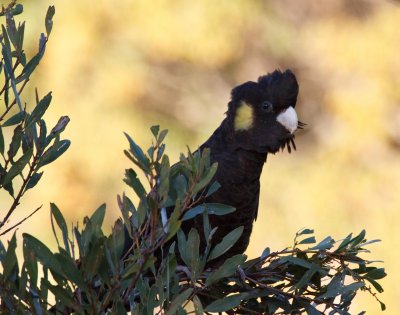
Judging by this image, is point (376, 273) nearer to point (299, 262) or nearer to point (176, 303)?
point (299, 262)

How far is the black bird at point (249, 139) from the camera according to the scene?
59.4 inches

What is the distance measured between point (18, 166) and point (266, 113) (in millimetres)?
875

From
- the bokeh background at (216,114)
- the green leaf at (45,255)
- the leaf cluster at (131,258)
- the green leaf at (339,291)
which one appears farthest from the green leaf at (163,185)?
the bokeh background at (216,114)

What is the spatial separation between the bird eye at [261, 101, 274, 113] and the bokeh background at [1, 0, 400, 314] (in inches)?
54.7

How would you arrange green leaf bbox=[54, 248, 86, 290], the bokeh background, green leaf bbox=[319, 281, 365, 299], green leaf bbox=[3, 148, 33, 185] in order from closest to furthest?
green leaf bbox=[54, 248, 86, 290], green leaf bbox=[3, 148, 33, 185], green leaf bbox=[319, 281, 365, 299], the bokeh background

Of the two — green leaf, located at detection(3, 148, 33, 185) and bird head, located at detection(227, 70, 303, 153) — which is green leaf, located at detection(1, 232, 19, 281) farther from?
bird head, located at detection(227, 70, 303, 153)

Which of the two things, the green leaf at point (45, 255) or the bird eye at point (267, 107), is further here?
the bird eye at point (267, 107)

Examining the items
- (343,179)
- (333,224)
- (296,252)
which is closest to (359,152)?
(343,179)

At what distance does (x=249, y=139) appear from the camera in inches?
61.8

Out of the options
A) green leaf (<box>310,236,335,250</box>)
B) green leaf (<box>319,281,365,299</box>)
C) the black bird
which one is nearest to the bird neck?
the black bird

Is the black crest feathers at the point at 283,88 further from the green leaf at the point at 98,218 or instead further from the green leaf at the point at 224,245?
the green leaf at the point at 98,218

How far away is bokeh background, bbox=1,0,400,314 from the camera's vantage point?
117 inches

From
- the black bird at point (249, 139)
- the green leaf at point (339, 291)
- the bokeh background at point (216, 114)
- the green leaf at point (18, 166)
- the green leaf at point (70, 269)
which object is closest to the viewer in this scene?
the green leaf at point (70, 269)

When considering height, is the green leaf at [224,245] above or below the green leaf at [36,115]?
below
